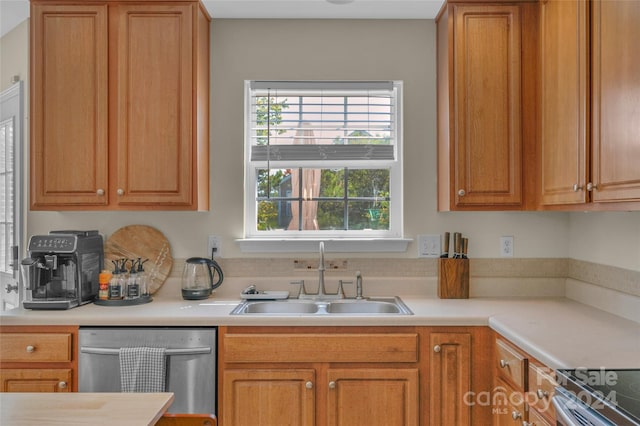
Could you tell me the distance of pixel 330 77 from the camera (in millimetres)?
2736

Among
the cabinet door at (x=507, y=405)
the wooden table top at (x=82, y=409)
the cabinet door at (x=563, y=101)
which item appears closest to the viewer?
the wooden table top at (x=82, y=409)

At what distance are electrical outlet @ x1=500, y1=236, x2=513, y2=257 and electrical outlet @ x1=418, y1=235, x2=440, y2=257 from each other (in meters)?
0.37

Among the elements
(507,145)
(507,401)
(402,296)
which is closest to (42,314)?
(402,296)

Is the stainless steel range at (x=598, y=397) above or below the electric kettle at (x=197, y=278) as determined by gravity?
below

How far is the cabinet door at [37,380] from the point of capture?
2.11 meters

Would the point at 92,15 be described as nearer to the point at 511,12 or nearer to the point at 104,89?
the point at 104,89

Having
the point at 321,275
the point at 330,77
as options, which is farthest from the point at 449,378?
the point at 330,77

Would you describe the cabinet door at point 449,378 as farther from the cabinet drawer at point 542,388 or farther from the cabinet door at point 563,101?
the cabinet door at point 563,101

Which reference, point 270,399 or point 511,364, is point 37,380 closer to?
point 270,399

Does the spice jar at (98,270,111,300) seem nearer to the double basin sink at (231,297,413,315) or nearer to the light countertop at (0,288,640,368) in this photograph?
the light countertop at (0,288,640,368)

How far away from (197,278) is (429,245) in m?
1.33

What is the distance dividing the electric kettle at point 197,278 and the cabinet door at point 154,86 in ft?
1.28

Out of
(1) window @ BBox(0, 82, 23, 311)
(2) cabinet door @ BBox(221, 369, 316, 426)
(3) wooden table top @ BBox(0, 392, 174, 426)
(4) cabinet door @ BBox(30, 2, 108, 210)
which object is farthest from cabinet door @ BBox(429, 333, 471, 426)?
(1) window @ BBox(0, 82, 23, 311)

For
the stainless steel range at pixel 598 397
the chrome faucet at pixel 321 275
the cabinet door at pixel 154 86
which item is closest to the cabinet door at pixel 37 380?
the cabinet door at pixel 154 86
